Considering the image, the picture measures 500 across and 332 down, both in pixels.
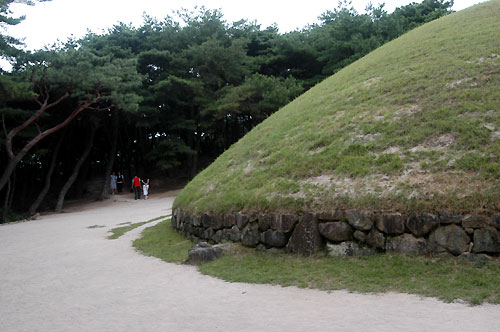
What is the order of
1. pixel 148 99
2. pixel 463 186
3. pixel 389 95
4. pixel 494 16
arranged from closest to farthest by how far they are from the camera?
pixel 463 186 → pixel 389 95 → pixel 494 16 → pixel 148 99

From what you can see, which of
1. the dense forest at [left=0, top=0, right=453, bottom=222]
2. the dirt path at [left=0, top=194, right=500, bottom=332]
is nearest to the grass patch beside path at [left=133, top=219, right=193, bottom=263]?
the dirt path at [left=0, top=194, right=500, bottom=332]

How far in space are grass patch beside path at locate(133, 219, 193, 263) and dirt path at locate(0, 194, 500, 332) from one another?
46 cm

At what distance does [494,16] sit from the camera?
41.7 ft

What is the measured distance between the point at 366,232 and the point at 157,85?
826 inches

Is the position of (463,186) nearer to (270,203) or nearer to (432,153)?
(432,153)

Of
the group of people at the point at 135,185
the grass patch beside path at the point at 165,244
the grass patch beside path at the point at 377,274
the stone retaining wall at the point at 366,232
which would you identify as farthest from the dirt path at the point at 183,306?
the group of people at the point at 135,185

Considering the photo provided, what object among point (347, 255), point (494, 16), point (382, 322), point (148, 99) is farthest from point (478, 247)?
point (148, 99)

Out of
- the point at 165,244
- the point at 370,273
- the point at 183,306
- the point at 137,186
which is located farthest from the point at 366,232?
the point at 137,186

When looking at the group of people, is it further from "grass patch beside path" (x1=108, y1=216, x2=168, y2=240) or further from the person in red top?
"grass patch beside path" (x1=108, y1=216, x2=168, y2=240)

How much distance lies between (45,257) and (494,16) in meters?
15.4

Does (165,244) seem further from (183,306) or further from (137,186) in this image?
(137,186)

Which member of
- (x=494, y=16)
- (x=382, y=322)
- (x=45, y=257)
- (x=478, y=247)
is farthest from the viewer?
(x=494, y=16)

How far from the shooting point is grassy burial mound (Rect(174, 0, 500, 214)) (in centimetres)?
594

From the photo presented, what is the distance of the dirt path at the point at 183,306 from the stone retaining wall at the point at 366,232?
1216mm
